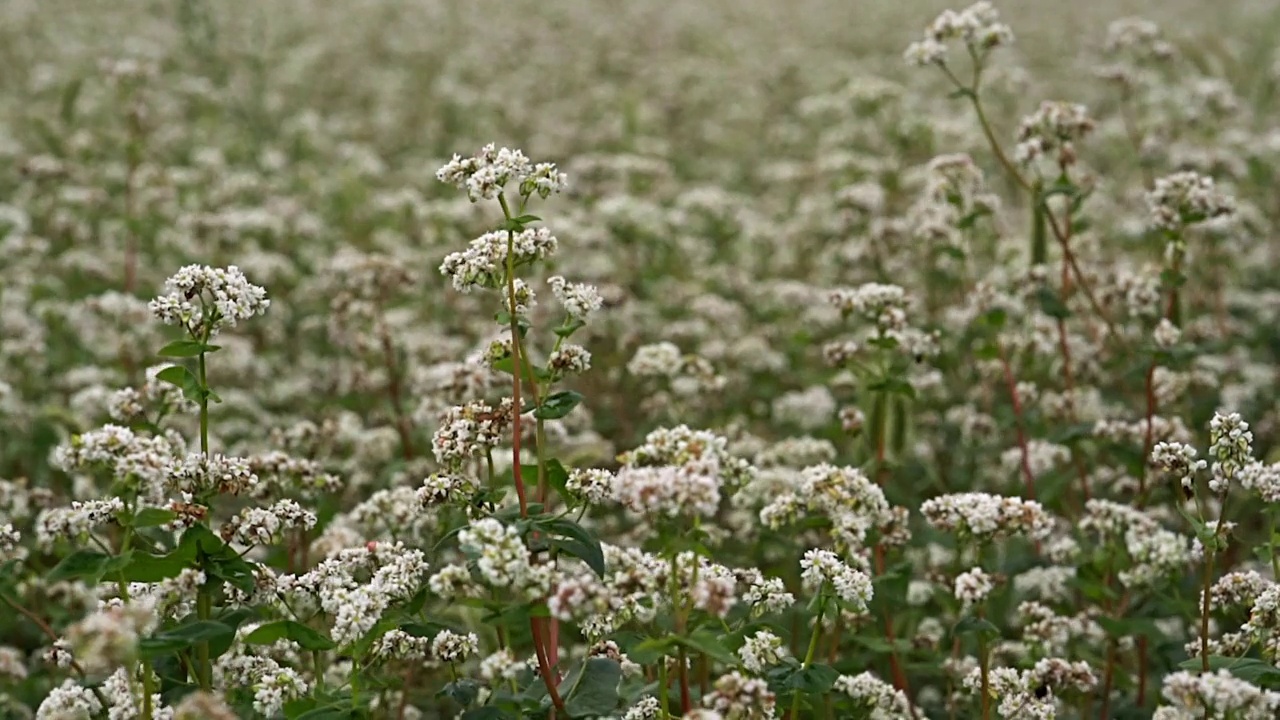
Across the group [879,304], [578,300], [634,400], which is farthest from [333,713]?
[634,400]

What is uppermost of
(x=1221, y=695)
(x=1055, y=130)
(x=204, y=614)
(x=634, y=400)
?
(x=1055, y=130)

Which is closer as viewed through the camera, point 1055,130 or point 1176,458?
point 1176,458

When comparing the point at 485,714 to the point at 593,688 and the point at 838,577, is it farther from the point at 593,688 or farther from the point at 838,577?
the point at 838,577

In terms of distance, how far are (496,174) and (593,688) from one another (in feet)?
5.29

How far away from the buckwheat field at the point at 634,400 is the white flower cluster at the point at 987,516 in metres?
0.02

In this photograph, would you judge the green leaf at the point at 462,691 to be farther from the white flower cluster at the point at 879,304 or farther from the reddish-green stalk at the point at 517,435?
the white flower cluster at the point at 879,304

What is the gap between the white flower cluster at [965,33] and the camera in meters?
6.60

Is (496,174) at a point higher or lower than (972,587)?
higher

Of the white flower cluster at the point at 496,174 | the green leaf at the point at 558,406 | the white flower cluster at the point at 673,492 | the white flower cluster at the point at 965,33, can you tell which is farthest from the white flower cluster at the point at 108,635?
the white flower cluster at the point at 965,33

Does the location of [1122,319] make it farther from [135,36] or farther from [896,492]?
[135,36]

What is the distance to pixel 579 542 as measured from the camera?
3.85 m

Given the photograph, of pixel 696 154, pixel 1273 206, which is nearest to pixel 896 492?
pixel 1273 206

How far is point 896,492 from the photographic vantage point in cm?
634

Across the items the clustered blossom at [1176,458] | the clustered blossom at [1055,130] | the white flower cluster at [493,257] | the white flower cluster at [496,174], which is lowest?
the clustered blossom at [1176,458]
